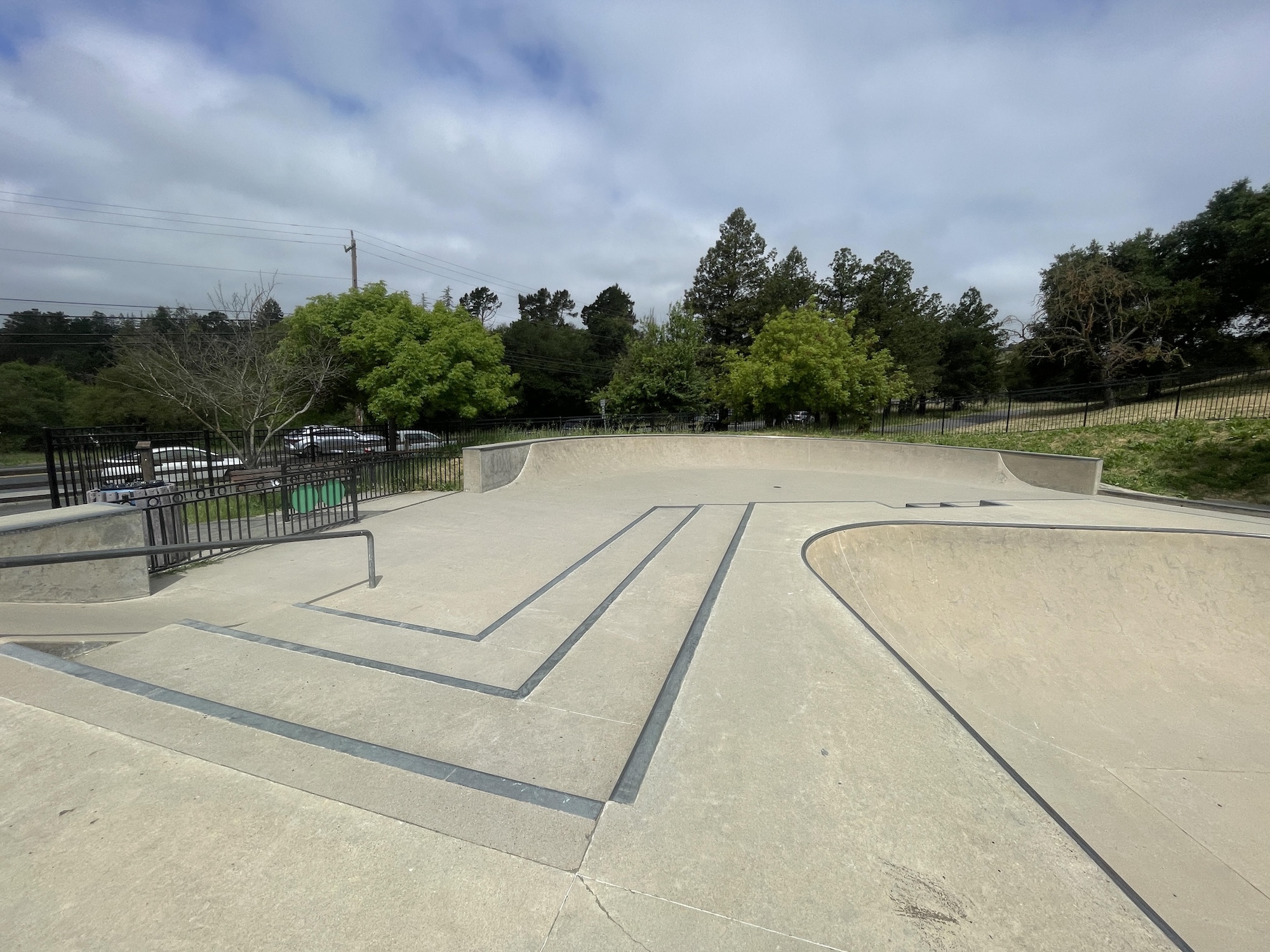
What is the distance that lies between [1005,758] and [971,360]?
45.1 m

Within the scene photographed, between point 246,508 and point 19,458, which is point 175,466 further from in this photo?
point 19,458

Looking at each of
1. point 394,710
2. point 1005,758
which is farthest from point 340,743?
point 1005,758

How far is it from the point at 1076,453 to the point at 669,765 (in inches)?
718

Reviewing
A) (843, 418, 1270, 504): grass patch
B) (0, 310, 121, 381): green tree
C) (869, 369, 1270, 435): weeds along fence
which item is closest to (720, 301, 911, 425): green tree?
(869, 369, 1270, 435): weeds along fence

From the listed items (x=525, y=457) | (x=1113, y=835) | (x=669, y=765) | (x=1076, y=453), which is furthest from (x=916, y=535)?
(x=1076, y=453)

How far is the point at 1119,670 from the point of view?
628 cm

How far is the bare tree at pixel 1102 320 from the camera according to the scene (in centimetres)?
2602

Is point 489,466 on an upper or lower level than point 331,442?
lower

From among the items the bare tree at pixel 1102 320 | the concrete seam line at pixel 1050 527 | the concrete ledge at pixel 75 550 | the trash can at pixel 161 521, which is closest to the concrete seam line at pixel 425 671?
the concrete ledge at pixel 75 550

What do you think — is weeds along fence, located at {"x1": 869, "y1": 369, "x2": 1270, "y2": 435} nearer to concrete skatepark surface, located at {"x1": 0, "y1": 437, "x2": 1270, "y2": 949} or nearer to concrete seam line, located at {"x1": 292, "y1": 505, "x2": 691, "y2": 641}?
concrete skatepark surface, located at {"x1": 0, "y1": 437, "x2": 1270, "y2": 949}

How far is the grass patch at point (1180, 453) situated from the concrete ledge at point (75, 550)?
19024 millimetres

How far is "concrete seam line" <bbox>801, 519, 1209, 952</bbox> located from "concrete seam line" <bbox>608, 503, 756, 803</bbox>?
133cm

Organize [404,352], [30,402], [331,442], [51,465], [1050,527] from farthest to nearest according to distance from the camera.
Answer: [30,402], [331,442], [404,352], [1050,527], [51,465]

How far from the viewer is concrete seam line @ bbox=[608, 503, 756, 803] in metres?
2.46
